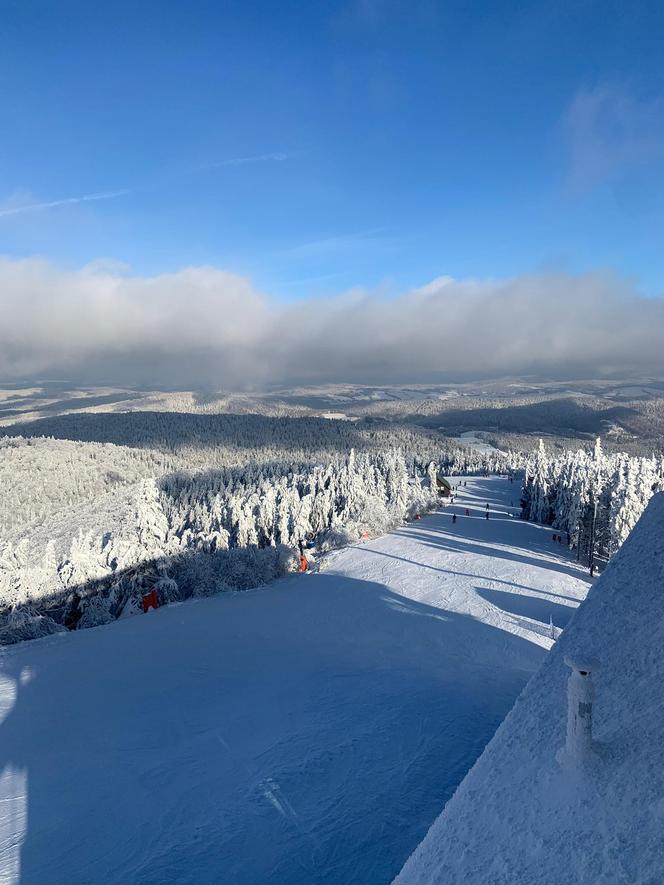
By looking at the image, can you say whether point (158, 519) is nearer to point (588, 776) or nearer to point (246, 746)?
point (246, 746)

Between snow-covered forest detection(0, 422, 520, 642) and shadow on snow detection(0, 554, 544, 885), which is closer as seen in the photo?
shadow on snow detection(0, 554, 544, 885)

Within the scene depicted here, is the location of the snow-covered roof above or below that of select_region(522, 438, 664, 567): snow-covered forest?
above

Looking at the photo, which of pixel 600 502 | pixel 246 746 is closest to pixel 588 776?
pixel 246 746

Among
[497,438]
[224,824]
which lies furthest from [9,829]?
[497,438]

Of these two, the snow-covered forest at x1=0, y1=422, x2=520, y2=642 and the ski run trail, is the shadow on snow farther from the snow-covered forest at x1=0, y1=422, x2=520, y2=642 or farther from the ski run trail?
the snow-covered forest at x1=0, y1=422, x2=520, y2=642

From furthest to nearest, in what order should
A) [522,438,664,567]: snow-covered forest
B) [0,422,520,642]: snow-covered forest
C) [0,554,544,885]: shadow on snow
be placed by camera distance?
1. [522,438,664,567]: snow-covered forest
2. [0,422,520,642]: snow-covered forest
3. [0,554,544,885]: shadow on snow

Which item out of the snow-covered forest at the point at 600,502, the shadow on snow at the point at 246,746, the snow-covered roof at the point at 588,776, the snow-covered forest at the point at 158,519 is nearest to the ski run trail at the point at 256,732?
the shadow on snow at the point at 246,746

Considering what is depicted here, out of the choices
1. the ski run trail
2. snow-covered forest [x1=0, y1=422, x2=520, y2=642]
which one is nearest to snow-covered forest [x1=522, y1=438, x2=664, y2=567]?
the ski run trail

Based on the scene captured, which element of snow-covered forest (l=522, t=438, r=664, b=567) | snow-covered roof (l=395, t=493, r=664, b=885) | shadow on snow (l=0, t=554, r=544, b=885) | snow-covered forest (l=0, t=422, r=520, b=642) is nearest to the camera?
snow-covered roof (l=395, t=493, r=664, b=885)
